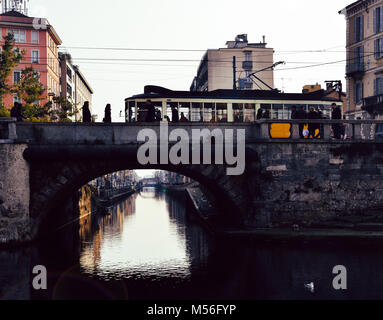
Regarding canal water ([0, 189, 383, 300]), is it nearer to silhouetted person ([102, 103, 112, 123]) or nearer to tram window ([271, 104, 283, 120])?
silhouetted person ([102, 103, 112, 123])

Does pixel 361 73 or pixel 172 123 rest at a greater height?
pixel 361 73

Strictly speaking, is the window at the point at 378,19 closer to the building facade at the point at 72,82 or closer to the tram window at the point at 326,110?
the tram window at the point at 326,110

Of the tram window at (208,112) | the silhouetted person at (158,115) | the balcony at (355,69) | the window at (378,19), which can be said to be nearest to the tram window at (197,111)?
the tram window at (208,112)

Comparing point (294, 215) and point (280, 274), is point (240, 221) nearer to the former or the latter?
point (294, 215)

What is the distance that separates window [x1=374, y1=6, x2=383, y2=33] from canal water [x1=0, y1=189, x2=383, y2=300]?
33.3m

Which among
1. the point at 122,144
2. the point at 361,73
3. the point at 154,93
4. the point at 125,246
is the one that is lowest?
the point at 125,246

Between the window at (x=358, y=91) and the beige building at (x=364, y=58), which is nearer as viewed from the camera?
the beige building at (x=364, y=58)

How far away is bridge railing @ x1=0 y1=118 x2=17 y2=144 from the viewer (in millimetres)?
27539

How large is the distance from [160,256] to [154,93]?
46.5 ft

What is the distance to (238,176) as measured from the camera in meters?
29.7

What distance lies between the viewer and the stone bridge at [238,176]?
90.6 feet

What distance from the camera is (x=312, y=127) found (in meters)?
30.6
